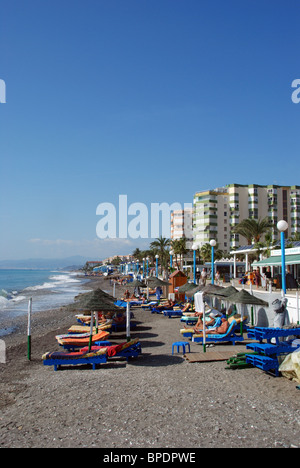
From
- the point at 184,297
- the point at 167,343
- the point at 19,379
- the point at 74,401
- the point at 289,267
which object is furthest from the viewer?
the point at 289,267

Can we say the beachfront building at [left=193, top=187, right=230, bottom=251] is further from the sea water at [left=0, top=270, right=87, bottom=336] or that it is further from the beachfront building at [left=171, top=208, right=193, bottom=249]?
the sea water at [left=0, top=270, right=87, bottom=336]

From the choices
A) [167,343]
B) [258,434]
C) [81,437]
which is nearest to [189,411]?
[258,434]

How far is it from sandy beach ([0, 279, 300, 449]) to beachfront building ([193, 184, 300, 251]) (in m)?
79.8

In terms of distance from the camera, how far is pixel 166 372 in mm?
9086

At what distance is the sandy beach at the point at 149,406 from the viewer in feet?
17.6

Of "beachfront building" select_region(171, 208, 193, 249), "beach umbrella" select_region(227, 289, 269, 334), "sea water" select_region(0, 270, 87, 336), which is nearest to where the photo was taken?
"beach umbrella" select_region(227, 289, 269, 334)

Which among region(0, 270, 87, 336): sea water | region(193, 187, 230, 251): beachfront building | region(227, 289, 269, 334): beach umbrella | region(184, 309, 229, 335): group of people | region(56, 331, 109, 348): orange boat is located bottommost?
region(0, 270, 87, 336): sea water

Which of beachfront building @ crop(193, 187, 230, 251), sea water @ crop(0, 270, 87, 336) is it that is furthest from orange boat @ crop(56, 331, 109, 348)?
beachfront building @ crop(193, 187, 230, 251)

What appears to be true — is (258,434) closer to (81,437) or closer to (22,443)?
(81,437)

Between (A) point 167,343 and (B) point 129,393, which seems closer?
(B) point 129,393

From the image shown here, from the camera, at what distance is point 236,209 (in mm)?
91812

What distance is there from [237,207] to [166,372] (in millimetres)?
86161

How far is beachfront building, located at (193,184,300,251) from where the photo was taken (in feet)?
295

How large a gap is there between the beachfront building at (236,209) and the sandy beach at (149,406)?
7978 centimetres
